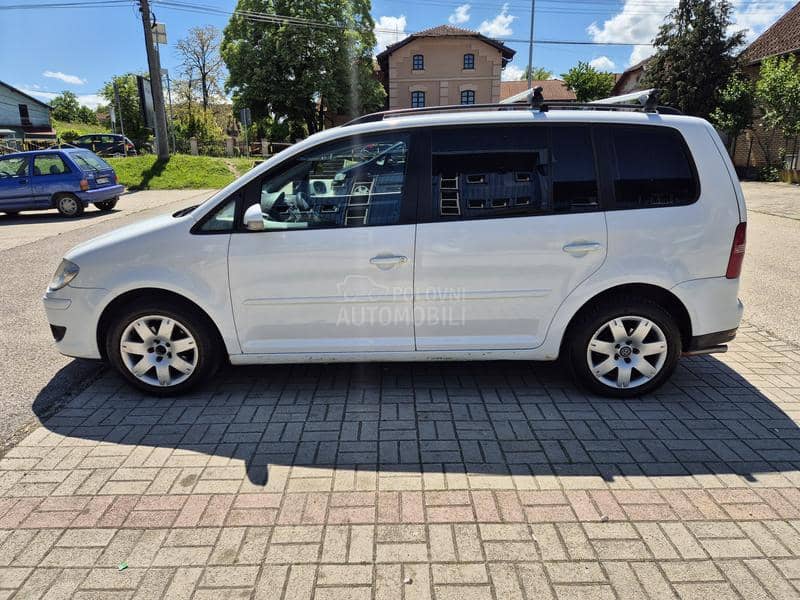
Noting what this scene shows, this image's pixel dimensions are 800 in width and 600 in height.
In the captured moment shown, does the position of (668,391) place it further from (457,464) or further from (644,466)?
(457,464)

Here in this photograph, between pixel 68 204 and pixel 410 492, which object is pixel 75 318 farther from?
pixel 68 204

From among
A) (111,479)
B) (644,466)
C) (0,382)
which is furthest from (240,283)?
(644,466)

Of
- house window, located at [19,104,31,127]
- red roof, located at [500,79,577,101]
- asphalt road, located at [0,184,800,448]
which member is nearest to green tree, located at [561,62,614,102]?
red roof, located at [500,79,577,101]

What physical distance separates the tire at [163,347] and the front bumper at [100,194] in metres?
12.6

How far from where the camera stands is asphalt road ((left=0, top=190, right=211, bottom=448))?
4.23 metres

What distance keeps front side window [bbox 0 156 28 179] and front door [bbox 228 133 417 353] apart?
13969 mm

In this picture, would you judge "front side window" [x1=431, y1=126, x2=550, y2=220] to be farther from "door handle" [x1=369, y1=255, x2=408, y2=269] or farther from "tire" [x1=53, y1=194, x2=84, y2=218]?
"tire" [x1=53, y1=194, x2=84, y2=218]

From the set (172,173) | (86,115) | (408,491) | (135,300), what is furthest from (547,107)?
(86,115)

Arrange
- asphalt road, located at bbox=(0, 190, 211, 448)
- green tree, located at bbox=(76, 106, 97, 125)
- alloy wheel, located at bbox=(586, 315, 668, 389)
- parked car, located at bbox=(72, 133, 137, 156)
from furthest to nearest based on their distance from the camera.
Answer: green tree, located at bbox=(76, 106, 97, 125), parked car, located at bbox=(72, 133, 137, 156), asphalt road, located at bbox=(0, 190, 211, 448), alloy wheel, located at bbox=(586, 315, 668, 389)

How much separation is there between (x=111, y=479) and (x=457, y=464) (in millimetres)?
1922

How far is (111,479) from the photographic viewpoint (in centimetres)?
315

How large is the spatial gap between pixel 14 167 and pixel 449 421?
15.5m

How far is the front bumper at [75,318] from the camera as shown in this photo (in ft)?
13.0

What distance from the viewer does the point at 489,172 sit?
3.79 m
